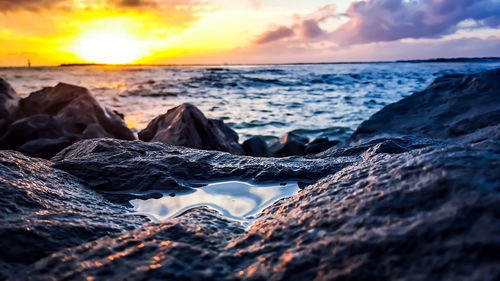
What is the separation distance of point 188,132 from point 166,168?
7.47 ft

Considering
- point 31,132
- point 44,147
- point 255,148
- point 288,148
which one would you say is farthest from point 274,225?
point 31,132

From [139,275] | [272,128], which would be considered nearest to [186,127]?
[139,275]

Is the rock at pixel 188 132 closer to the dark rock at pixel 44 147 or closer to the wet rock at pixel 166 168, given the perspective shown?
the dark rock at pixel 44 147

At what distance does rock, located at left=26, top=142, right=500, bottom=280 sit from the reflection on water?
1.21 feet

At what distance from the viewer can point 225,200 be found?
1702 mm

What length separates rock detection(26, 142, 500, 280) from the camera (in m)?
Answer: 0.71

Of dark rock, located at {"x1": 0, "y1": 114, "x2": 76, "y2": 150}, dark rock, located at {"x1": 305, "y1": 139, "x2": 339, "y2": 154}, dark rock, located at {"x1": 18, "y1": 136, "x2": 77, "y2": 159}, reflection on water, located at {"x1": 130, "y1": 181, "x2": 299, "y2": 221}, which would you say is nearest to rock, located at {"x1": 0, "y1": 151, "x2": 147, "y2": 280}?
reflection on water, located at {"x1": 130, "y1": 181, "x2": 299, "y2": 221}

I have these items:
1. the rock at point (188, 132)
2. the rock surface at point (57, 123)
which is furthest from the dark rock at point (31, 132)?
the rock at point (188, 132)

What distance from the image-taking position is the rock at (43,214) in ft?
3.20

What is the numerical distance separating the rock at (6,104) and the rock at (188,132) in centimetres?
288

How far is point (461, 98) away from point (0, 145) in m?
6.17

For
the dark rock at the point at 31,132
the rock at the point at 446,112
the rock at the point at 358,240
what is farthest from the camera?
the dark rock at the point at 31,132

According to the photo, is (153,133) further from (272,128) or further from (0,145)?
(272,128)

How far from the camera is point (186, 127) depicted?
13.9 ft
